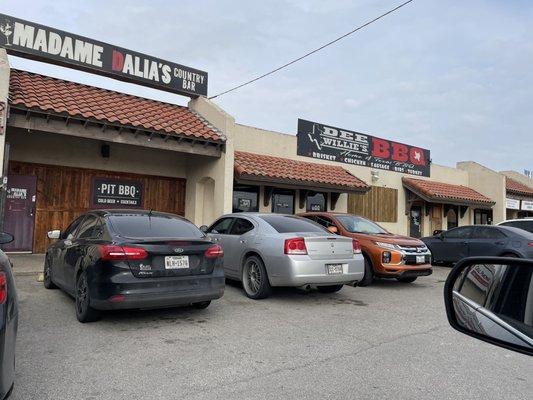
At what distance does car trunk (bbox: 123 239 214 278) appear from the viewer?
5457mm

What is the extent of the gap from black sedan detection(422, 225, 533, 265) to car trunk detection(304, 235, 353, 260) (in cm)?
622

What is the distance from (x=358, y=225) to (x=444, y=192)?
11.6 metres

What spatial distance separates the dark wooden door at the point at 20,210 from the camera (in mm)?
11633

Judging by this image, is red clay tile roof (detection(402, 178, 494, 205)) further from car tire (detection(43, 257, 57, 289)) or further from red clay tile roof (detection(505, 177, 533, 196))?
car tire (detection(43, 257, 57, 289))

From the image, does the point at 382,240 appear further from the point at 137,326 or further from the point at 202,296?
the point at 137,326

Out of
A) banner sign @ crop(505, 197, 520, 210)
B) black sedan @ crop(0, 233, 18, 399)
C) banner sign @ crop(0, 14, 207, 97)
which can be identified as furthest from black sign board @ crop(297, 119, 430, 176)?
black sedan @ crop(0, 233, 18, 399)

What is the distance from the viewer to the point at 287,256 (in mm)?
7039

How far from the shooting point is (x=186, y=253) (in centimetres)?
580

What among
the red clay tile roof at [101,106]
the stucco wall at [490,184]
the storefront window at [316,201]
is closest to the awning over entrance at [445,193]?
the stucco wall at [490,184]

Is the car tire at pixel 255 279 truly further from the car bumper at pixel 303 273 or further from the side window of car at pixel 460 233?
the side window of car at pixel 460 233

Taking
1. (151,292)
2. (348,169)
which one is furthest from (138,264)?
(348,169)

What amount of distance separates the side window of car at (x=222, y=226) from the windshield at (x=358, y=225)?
9.19ft

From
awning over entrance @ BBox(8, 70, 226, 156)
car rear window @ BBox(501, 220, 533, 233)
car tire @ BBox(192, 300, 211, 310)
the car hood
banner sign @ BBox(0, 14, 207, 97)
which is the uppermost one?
banner sign @ BBox(0, 14, 207, 97)

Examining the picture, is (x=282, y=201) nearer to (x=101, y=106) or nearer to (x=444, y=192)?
(x=101, y=106)
